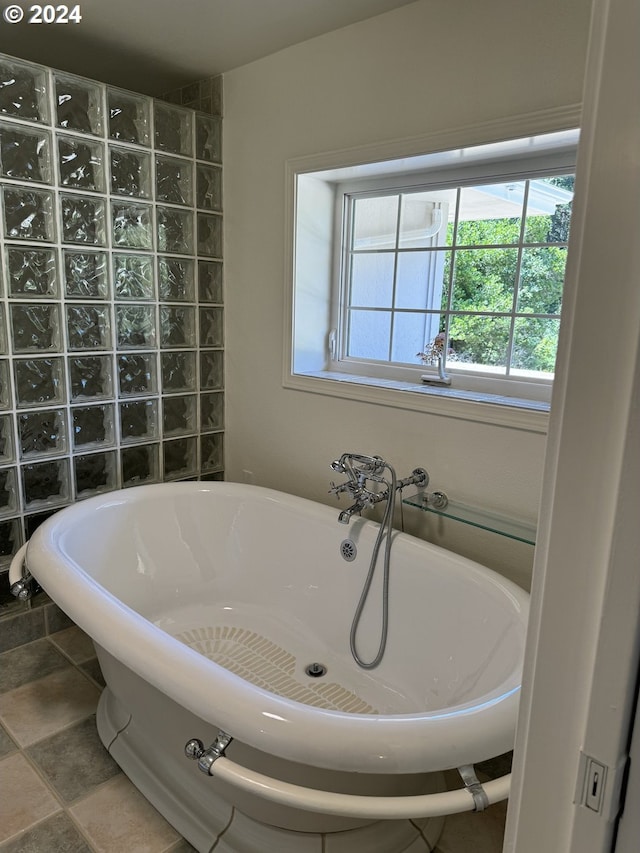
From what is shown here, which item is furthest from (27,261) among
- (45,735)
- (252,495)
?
(45,735)

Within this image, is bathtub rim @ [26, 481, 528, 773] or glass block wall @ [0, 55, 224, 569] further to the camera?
glass block wall @ [0, 55, 224, 569]

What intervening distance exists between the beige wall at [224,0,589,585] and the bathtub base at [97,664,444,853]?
0.78 metres

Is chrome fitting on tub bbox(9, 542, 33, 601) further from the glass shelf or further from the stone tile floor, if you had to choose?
the glass shelf

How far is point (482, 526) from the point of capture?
175 centimetres

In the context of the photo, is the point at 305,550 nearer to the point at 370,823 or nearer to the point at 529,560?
the point at 529,560

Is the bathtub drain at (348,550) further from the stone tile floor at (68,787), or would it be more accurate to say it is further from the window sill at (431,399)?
the stone tile floor at (68,787)

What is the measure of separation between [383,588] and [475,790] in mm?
875

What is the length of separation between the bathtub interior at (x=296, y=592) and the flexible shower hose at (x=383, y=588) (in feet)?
0.07

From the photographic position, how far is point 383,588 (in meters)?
1.89

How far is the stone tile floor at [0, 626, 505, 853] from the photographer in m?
1.50

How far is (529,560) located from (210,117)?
2057 mm

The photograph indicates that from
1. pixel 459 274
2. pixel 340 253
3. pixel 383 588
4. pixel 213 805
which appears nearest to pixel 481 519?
pixel 383 588

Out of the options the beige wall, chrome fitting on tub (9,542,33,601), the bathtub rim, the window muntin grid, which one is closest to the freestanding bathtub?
the bathtub rim

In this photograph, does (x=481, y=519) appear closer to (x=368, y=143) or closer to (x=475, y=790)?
(x=475, y=790)
